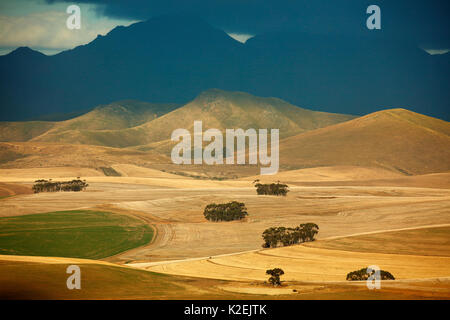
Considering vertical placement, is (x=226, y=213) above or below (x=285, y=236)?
above

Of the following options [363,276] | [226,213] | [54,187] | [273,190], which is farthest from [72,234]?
[54,187]

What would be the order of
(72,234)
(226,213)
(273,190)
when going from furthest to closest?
1. (273,190)
2. (226,213)
3. (72,234)

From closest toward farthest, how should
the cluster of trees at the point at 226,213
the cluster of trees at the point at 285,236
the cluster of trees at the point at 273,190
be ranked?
the cluster of trees at the point at 285,236, the cluster of trees at the point at 226,213, the cluster of trees at the point at 273,190

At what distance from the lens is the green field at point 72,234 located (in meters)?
59.8

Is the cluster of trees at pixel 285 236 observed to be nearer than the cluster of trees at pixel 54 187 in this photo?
Yes

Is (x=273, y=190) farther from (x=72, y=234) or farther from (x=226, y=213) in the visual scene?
(x=72, y=234)

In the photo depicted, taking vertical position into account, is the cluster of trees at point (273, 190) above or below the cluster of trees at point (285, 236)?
above

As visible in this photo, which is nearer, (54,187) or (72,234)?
(72,234)

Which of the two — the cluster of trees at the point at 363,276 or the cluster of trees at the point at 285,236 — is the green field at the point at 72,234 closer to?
the cluster of trees at the point at 285,236

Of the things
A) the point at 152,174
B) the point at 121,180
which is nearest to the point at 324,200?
the point at 121,180

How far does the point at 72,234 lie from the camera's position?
6719 cm

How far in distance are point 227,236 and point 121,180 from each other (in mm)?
74045

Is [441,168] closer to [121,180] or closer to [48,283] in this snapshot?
[121,180]

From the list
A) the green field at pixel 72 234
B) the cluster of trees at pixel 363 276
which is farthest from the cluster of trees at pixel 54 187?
the cluster of trees at pixel 363 276
